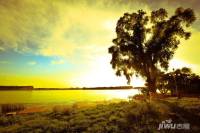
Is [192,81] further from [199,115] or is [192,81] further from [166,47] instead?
[199,115]

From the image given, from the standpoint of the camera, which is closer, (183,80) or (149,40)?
(149,40)

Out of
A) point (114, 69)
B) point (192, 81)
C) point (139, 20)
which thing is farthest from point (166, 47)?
point (192, 81)

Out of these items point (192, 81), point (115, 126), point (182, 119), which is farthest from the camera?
point (192, 81)

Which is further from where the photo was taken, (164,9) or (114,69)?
(114,69)

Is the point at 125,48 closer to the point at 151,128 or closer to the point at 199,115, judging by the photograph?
the point at 199,115

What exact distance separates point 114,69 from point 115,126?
18.5m

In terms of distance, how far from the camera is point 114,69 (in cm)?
3328

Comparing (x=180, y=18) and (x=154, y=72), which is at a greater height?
(x=180, y=18)

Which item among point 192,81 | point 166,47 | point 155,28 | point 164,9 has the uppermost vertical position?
point 164,9

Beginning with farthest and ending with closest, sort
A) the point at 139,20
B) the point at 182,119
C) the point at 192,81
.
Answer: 1. the point at 192,81
2. the point at 139,20
3. the point at 182,119

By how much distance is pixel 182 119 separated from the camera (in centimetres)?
1631

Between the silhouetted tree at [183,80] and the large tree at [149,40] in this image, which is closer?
the large tree at [149,40]

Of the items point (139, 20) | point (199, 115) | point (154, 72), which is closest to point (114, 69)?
point (154, 72)

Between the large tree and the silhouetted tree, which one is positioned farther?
the silhouetted tree
